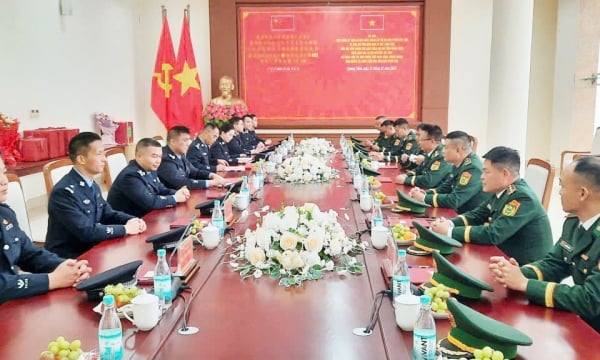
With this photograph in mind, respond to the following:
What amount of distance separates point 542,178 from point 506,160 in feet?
2.88

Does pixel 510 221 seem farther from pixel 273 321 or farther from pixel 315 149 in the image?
pixel 315 149

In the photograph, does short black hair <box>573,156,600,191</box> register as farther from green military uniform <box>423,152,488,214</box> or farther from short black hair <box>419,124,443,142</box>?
short black hair <box>419,124,443,142</box>

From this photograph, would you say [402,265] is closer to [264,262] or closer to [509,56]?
[264,262]

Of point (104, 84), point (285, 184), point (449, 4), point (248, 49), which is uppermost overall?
point (449, 4)

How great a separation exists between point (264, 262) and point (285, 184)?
7.12ft

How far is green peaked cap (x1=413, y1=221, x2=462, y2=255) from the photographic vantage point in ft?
7.48

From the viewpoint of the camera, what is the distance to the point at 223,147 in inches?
247

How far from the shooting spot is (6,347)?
148cm

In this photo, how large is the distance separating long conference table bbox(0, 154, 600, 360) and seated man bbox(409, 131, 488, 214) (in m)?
1.22

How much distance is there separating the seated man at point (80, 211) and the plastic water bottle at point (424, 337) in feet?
5.62

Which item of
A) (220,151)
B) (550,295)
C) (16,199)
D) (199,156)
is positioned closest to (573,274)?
→ (550,295)

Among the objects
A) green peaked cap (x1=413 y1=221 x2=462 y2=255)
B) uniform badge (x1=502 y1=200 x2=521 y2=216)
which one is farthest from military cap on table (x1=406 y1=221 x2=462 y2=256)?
uniform badge (x1=502 y1=200 x2=521 y2=216)

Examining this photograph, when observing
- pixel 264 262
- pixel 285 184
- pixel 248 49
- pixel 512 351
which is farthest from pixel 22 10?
pixel 512 351

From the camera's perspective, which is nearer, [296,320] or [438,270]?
[296,320]
